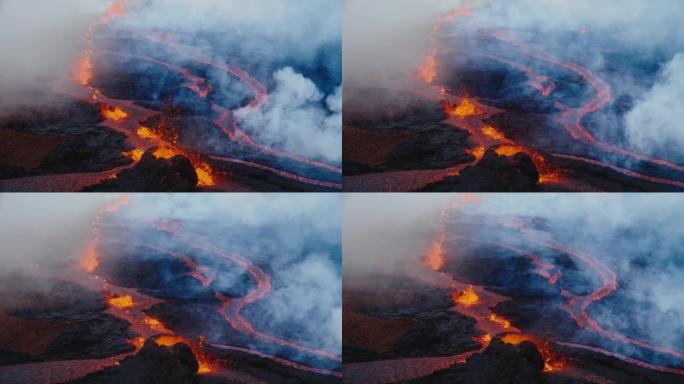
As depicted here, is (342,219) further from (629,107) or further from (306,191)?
(629,107)

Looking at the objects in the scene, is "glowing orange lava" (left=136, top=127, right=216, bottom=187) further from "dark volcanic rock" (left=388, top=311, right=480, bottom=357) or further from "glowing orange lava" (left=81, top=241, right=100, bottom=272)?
"dark volcanic rock" (left=388, top=311, right=480, bottom=357)

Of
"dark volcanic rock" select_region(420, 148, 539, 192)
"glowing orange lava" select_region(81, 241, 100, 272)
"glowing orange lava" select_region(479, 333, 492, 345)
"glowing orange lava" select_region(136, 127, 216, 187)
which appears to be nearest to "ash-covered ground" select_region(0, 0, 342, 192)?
"glowing orange lava" select_region(136, 127, 216, 187)

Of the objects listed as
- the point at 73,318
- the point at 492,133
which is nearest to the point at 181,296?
the point at 73,318

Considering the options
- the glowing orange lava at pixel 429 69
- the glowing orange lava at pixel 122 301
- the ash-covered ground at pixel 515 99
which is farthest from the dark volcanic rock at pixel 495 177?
the glowing orange lava at pixel 122 301

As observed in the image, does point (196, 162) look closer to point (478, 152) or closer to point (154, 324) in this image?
point (154, 324)

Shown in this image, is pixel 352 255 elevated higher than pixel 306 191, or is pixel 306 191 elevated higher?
pixel 306 191

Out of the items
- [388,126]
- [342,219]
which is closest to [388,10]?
[388,126]
